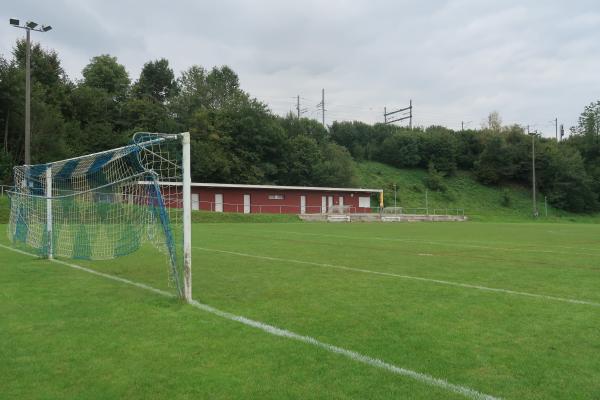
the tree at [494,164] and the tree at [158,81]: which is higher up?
the tree at [158,81]

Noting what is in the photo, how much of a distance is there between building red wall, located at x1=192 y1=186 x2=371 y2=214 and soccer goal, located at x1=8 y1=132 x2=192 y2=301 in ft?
93.5

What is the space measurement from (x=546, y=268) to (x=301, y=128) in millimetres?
63388

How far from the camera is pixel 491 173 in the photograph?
3162 inches

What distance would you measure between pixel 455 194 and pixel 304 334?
73351 mm

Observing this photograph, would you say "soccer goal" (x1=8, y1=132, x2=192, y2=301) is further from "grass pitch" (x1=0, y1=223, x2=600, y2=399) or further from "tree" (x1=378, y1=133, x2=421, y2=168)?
"tree" (x1=378, y1=133, x2=421, y2=168)

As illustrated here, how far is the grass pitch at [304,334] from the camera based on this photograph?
13.7ft

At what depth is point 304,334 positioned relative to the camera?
224 inches

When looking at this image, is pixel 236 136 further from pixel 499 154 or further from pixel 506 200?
pixel 499 154

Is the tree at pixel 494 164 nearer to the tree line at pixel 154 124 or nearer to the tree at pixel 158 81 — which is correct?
the tree line at pixel 154 124

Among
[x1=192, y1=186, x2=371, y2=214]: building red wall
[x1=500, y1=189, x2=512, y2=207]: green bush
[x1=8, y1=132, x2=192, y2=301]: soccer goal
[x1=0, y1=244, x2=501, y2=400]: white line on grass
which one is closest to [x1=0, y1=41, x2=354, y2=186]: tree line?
[x1=192, y1=186, x2=371, y2=214]: building red wall

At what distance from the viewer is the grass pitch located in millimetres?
4184

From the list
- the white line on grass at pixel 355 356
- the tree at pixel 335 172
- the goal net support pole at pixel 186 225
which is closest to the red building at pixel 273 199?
the tree at pixel 335 172

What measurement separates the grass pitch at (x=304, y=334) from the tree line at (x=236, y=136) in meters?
39.7

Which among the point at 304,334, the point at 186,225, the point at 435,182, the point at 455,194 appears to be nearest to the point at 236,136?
the point at 435,182
